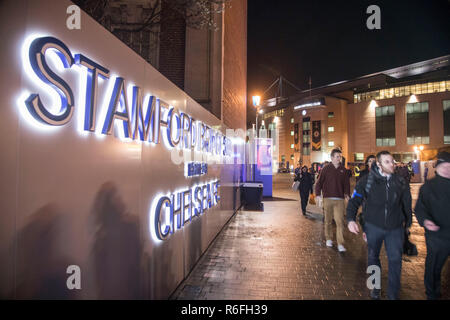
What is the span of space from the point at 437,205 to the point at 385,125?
52196mm

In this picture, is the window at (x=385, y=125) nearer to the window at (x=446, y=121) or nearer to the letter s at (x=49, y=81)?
the window at (x=446, y=121)

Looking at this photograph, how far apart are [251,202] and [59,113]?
1055 cm

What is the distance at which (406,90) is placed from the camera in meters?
44.8

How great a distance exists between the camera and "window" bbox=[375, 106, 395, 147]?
46.0m

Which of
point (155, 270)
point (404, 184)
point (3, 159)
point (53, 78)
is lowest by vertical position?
point (155, 270)

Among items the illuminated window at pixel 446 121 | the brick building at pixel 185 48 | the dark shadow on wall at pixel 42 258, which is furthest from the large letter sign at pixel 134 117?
the illuminated window at pixel 446 121

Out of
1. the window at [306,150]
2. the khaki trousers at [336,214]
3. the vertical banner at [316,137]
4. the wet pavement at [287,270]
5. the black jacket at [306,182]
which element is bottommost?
the wet pavement at [287,270]

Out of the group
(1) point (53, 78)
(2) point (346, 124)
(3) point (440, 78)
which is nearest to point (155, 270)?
(1) point (53, 78)

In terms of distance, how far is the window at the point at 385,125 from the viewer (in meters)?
46.0

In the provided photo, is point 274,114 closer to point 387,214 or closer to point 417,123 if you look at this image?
point 417,123

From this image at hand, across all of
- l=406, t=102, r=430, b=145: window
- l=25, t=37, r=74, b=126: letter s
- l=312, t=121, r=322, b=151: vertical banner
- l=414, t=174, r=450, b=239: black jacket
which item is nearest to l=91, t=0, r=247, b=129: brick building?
l=414, t=174, r=450, b=239: black jacket

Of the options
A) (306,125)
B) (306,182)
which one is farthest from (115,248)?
(306,125)

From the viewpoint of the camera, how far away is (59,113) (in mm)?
1684
